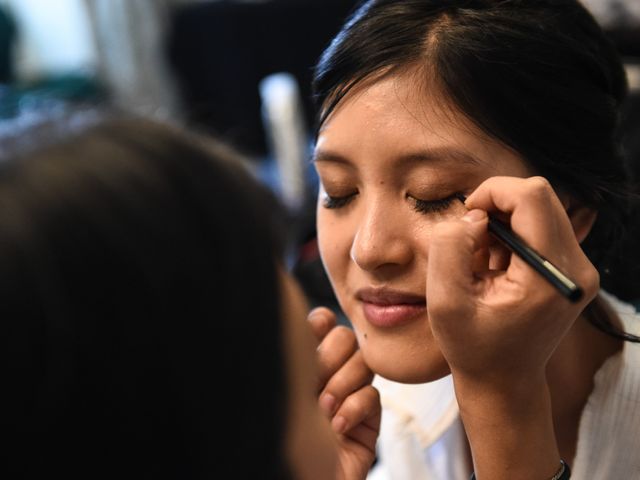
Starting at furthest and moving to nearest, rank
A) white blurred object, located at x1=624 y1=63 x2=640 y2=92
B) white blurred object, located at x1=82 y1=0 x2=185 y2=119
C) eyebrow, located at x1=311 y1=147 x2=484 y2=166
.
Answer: white blurred object, located at x1=82 y1=0 x2=185 y2=119, white blurred object, located at x1=624 y1=63 x2=640 y2=92, eyebrow, located at x1=311 y1=147 x2=484 y2=166

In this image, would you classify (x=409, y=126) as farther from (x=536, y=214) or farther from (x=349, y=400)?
(x=349, y=400)

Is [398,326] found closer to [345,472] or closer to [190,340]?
[345,472]

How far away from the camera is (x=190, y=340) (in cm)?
43

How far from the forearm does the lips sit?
4.9 inches

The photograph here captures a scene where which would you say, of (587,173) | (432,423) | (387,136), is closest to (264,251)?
(387,136)

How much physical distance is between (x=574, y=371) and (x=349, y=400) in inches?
10.0

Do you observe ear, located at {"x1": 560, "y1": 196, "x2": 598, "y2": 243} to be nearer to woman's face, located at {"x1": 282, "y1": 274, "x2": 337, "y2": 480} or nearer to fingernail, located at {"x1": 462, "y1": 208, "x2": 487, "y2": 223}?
fingernail, located at {"x1": 462, "y1": 208, "x2": 487, "y2": 223}

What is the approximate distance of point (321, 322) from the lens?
89cm

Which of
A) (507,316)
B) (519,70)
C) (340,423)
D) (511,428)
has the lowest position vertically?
(340,423)

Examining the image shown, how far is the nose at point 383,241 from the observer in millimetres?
760

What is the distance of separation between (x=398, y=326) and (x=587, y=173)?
0.26 metres

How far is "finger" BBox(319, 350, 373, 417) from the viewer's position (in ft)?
2.74

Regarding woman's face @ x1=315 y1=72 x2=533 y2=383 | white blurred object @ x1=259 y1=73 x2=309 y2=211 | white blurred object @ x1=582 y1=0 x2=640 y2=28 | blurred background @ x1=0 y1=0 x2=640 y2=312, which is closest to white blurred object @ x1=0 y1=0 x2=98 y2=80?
blurred background @ x1=0 y1=0 x2=640 y2=312

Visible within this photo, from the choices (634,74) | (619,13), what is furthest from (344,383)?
(619,13)
